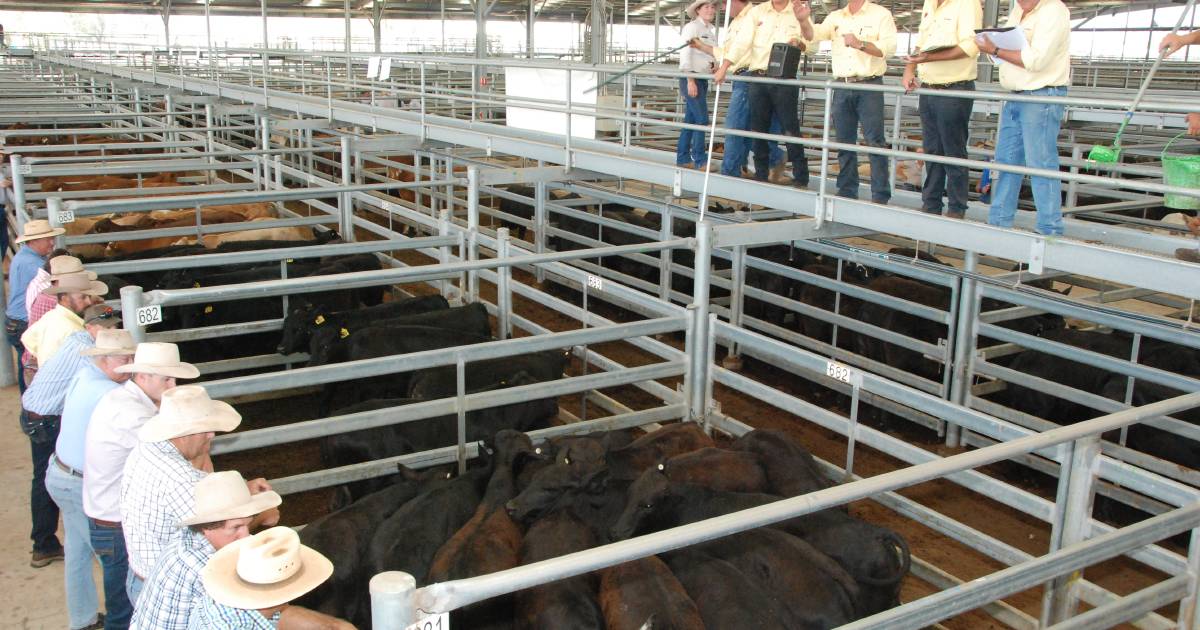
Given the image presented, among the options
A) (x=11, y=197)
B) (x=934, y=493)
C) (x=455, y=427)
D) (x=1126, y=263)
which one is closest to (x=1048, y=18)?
(x=1126, y=263)

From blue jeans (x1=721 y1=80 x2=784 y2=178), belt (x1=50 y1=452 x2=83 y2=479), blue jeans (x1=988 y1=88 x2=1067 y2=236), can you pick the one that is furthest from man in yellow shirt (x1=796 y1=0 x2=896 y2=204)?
belt (x1=50 y1=452 x2=83 y2=479)

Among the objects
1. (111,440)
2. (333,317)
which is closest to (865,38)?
(333,317)

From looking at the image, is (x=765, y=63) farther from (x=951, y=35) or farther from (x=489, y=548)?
(x=489, y=548)

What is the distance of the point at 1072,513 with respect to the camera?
12.8 ft

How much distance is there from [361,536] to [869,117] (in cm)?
435

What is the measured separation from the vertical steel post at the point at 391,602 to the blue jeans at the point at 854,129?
5.07 m

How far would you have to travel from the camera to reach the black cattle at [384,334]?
774 cm

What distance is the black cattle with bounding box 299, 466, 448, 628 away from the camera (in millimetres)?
4613

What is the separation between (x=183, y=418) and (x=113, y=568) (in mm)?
1369

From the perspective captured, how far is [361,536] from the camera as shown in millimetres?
4848

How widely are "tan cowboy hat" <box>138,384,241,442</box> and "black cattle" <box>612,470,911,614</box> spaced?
1.77m

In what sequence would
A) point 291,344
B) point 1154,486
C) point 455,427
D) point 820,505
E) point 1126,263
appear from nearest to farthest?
1. point 820,505
2. point 1154,486
3. point 1126,263
4. point 455,427
5. point 291,344

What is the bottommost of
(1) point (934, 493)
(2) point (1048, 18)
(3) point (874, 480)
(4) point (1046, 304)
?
(1) point (934, 493)

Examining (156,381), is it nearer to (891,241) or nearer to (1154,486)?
(1154,486)
